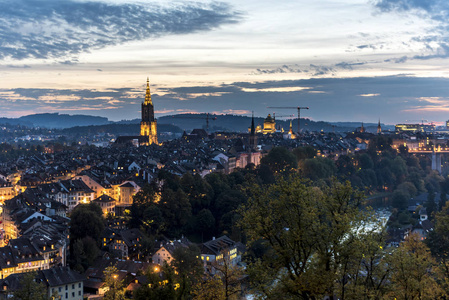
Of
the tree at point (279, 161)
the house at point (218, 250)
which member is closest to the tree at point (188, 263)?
the house at point (218, 250)

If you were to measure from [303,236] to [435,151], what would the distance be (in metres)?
108

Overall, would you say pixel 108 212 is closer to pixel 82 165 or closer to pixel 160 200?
pixel 160 200

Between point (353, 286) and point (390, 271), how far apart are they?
231cm

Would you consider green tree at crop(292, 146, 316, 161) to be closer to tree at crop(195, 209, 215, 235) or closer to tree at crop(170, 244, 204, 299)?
tree at crop(195, 209, 215, 235)

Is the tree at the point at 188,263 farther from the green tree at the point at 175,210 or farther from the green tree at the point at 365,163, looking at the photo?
the green tree at the point at 365,163

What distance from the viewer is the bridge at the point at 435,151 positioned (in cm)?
10575

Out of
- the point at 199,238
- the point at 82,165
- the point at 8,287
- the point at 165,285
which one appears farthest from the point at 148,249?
the point at 82,165

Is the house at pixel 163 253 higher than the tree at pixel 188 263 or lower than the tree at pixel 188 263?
lower

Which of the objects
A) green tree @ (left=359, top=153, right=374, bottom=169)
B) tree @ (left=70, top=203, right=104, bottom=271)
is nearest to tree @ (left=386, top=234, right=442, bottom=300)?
tree @ (left=70, top=203, right=104, bottom=271)

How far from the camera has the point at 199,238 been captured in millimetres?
46375

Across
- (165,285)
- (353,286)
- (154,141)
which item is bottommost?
(154,141)

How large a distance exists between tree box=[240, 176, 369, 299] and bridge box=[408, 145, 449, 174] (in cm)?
9470

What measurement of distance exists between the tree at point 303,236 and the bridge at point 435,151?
311 feet

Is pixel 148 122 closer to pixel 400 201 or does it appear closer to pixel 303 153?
pixel 303 153
